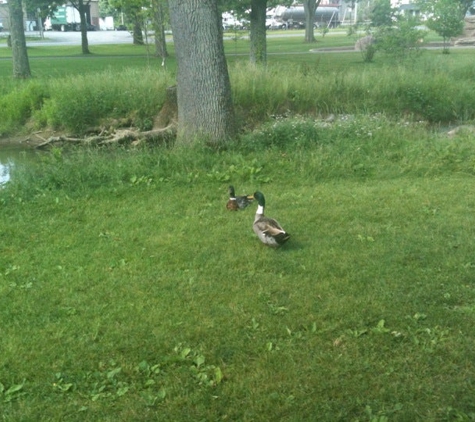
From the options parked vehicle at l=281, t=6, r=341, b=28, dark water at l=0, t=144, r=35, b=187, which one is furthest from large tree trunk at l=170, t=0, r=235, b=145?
parked vehicle at l=281, t=6, r=341, b=28

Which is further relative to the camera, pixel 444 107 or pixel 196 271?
pixel 444 107

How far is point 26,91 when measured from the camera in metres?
17.7

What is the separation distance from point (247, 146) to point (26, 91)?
927cm

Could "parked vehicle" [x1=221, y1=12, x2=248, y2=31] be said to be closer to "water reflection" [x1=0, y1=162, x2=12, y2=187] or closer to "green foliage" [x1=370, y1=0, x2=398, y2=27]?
"green foliage" [x1=370, y1=0, x2=398, y2=27]

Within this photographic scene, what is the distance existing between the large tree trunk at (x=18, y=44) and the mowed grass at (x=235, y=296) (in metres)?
15.2

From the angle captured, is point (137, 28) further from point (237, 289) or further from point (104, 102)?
point (237, 289)

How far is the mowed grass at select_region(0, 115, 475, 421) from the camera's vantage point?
164 inches

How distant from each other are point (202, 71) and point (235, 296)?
6097 millimetres

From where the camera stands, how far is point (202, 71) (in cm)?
1084

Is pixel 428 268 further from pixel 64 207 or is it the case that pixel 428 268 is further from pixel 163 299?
pixel 64 207

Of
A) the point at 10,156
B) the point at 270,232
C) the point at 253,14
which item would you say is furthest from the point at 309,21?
the point at 270,232

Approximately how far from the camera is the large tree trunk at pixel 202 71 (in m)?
10.7

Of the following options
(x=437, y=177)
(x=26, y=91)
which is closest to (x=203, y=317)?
(x=437, y=177)

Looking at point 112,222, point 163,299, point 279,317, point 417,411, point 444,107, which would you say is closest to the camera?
point 417,411
